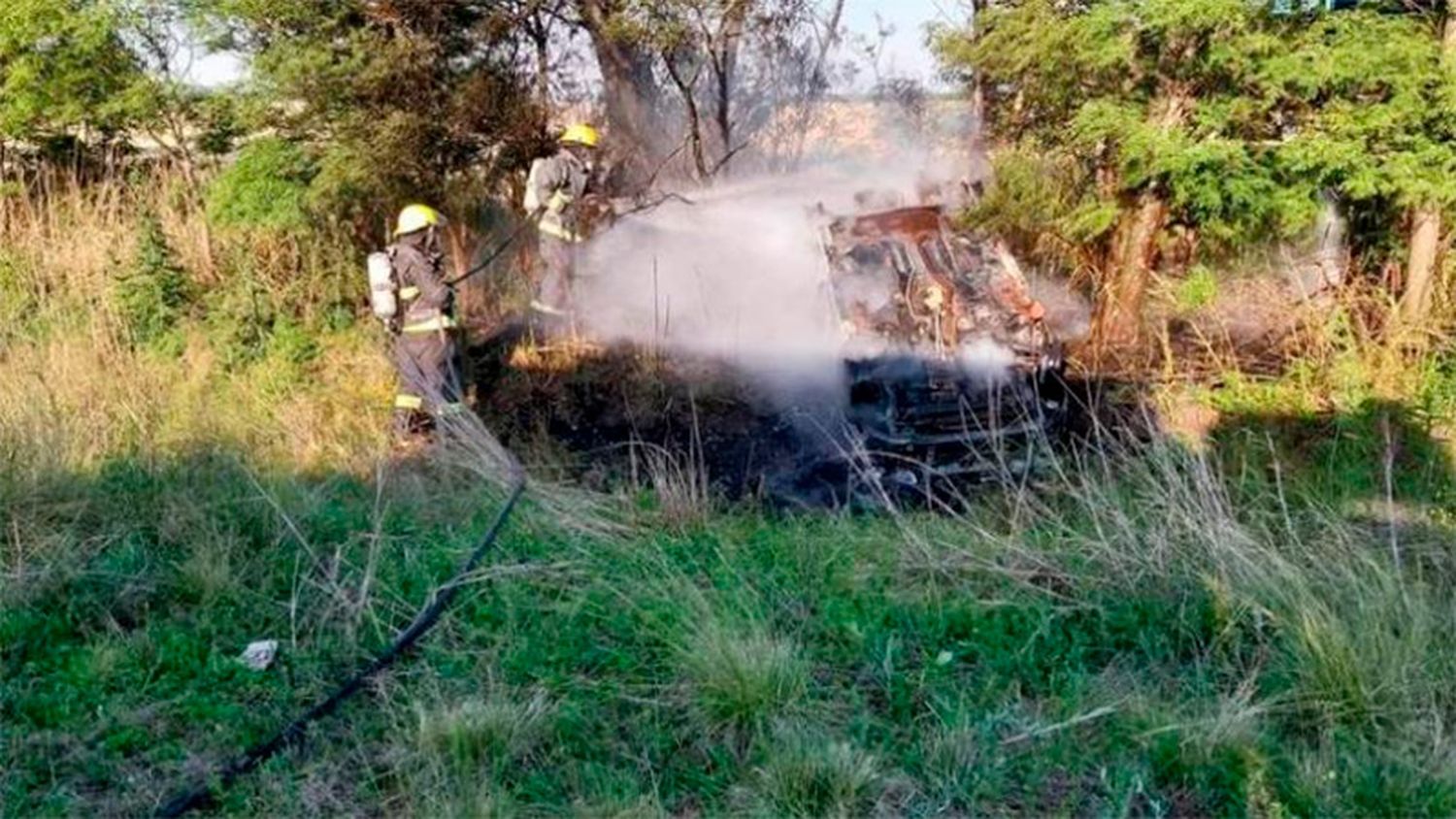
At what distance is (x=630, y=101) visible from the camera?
10578mm

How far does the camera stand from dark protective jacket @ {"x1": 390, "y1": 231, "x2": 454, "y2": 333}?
799cm

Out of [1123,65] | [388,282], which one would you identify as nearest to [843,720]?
[388,282]

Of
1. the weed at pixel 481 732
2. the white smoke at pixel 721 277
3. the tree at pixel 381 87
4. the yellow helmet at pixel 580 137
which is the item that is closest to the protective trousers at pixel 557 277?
the white smoke at pixel 721 277

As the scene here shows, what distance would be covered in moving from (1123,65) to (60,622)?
694 centimetres

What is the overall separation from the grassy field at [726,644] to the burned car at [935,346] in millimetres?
917

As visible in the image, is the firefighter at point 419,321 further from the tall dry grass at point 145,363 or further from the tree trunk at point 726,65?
the tree trunk at point 726,65

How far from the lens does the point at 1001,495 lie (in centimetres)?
595

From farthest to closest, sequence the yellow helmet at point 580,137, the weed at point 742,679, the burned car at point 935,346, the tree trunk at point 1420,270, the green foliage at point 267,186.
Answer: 1. the yellow helmet at point 580,137
2. the green foliage at point 267,186
3. the tree trunk at point 1420,270
4. the burned car at point 935,346
5. the weed at point 742,679

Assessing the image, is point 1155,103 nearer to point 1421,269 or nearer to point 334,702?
point 1421,269

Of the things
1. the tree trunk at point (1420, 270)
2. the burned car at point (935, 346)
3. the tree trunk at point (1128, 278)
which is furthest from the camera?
the tree trunk at point (1128, 278)

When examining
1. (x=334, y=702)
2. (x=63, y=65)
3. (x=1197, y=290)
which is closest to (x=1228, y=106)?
(x=1197, y=290)

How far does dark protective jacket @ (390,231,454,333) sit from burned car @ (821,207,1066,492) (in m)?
2.62

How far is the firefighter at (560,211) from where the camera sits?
9.15 meters

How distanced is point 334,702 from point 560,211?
5.98 metres
